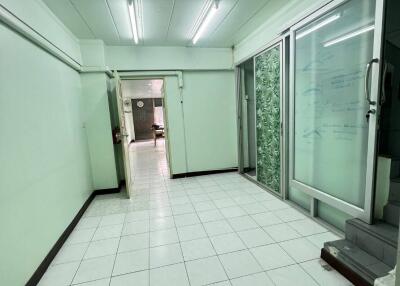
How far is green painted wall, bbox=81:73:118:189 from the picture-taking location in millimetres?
3836

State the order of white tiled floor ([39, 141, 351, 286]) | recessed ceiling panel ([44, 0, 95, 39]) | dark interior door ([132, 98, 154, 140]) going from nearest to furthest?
1. white tiled floor ([39, 141, 351, 286])
2. recessed ceiling panel ([44, 0, 95, 39])
3. dark interior door ([132, 98, 154, 140])

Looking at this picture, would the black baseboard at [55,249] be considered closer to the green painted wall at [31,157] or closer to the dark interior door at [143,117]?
the green painted wall at [31,157]

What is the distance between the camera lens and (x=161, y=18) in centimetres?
310

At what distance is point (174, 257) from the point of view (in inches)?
83.1

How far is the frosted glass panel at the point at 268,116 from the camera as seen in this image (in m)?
3.29

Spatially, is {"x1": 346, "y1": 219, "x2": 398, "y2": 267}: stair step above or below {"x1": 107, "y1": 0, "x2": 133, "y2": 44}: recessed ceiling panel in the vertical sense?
below

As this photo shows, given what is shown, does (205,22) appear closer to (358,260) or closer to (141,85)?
(358,260)

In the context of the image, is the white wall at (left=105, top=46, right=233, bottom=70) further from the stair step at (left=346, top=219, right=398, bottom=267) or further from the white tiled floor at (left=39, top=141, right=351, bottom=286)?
the stair step at (left=346, top=219, right=398, bottom=267)

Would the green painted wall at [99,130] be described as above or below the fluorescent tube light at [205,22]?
below

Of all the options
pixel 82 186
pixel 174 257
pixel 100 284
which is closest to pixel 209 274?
pixel 174 257

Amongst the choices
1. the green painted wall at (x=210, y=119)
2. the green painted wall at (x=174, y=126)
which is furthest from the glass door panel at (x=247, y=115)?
the green painted wall at (x=174, y=126)

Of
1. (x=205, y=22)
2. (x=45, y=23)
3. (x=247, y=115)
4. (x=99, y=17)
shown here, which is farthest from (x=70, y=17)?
(x=247, y=115)

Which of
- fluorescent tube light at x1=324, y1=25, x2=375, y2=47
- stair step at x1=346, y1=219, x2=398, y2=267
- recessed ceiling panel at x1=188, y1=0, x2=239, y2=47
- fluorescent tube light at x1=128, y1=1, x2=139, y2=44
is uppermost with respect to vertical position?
recessed ceiling panel at x1=188, y1=0, x2=239, y2=47

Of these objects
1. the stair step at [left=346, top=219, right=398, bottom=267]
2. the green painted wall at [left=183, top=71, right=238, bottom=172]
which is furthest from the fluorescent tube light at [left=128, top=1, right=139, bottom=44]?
the stair step at [left=346, top=219, right=398, bottom=267]
